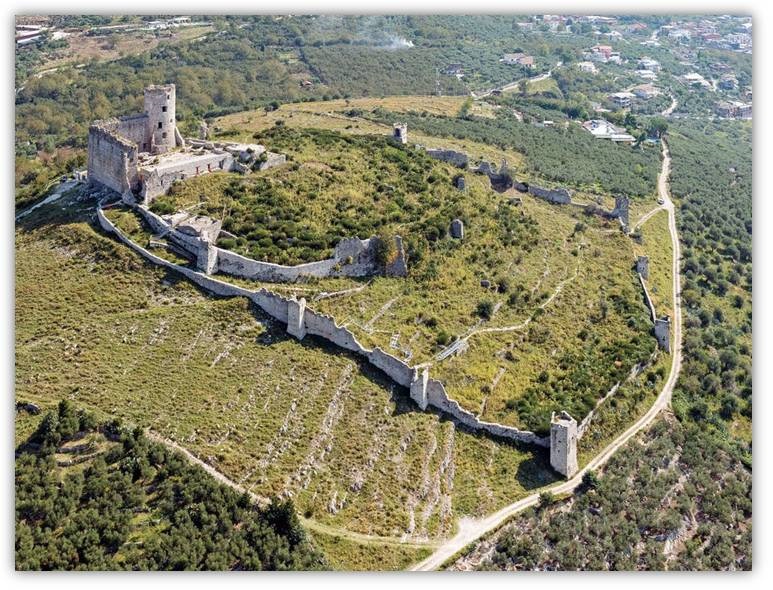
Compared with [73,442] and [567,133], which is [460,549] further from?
[567,133]

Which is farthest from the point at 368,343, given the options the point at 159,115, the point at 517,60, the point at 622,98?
the point at 517,60

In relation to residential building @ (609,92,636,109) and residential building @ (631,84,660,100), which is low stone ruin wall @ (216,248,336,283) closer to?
residential building @ (609,92,636,109)

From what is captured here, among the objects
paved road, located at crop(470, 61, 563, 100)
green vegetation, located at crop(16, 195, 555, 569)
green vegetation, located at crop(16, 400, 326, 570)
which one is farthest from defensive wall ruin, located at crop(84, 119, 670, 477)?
paved road, located at crop(470, 61, 563, 100)

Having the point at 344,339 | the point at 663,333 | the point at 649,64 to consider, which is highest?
the point at 649,64

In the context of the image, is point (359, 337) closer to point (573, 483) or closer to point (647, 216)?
point (573, 483)

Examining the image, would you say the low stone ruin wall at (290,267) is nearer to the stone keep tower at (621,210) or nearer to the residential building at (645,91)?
the stone keep tower at (621,210)
